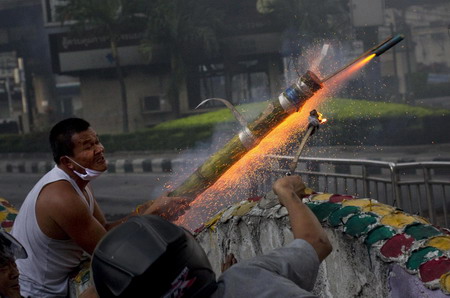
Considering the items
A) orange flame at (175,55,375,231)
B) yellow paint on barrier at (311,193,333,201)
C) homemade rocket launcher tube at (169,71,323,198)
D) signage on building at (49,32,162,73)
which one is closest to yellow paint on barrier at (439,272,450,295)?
yellow paint on barrier at (311,193,333,201)

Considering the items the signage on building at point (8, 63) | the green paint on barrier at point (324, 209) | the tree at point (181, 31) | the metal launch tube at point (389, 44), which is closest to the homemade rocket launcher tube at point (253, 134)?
the metal launch tube at point (389, 44)

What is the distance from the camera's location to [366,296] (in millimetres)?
2938

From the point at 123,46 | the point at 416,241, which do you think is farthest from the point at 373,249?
the point at 123,46

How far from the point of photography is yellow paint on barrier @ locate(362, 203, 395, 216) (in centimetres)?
288

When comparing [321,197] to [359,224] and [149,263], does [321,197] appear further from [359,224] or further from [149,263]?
[149,263]

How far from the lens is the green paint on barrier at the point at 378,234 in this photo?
275 cm

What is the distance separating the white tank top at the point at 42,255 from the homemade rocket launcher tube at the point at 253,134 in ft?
2.69

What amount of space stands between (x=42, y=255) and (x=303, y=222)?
1.62 metres

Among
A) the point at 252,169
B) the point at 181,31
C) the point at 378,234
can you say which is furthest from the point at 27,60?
the point at 378,234

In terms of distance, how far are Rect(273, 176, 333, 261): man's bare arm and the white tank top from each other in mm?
1328

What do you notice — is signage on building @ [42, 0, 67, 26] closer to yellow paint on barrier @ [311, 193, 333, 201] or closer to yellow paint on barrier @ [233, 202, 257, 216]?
yellow paint on barrier @ [233, 202, 257, 216]

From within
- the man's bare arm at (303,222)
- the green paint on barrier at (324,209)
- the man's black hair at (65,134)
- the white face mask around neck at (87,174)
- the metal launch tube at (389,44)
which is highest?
the metal launch tube at (389,44)

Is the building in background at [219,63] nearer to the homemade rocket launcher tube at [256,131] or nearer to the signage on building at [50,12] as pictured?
the signage on building at [50,12]

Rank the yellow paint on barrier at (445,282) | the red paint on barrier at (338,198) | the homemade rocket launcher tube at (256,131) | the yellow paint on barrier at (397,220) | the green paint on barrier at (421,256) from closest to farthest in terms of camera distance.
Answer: the yellow paint on barrier at (445,282) → the green paint on barrier at (421,256) → the yellow paint on barrier at (397,220) → the red paint on barrier at (338,198) → the homemade rocket launcher tube at (256,131)
